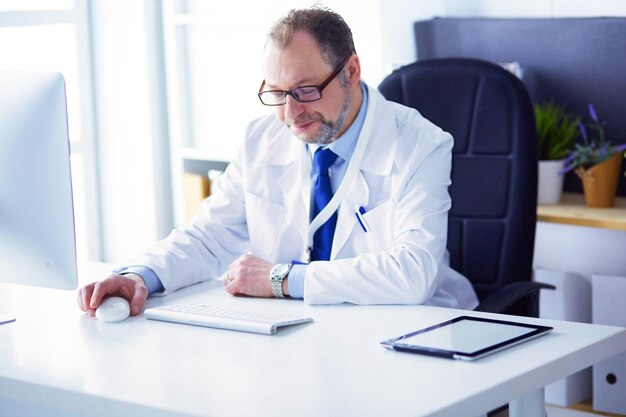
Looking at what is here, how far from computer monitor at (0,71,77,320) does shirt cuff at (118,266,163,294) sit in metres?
0.23

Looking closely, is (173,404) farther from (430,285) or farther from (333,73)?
(333,73)

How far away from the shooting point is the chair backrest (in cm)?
256

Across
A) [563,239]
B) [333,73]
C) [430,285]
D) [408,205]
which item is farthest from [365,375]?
[563,239]

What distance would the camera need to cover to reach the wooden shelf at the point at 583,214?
3.00m

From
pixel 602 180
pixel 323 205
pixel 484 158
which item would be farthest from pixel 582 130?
pixel 323 205

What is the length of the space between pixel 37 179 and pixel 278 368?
0.61 m

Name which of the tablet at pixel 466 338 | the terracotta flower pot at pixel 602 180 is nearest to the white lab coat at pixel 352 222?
the tablet at pixel 466 338

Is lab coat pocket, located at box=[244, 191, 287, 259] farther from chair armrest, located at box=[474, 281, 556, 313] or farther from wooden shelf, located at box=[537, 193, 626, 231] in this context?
wooden shelf, located at box=[537, 193, 626, 231]

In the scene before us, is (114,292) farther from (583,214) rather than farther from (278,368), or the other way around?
(583,214)

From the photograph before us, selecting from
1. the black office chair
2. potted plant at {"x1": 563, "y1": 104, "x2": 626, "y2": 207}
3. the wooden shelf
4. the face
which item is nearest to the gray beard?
the face

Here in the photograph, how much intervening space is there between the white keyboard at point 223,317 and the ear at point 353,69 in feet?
2.09

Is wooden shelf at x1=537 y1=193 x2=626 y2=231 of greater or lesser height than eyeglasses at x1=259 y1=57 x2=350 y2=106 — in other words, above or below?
below

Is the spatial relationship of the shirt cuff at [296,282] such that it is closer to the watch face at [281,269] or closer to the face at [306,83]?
the watch face at [281,269]

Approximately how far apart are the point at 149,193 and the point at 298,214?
1.69m
